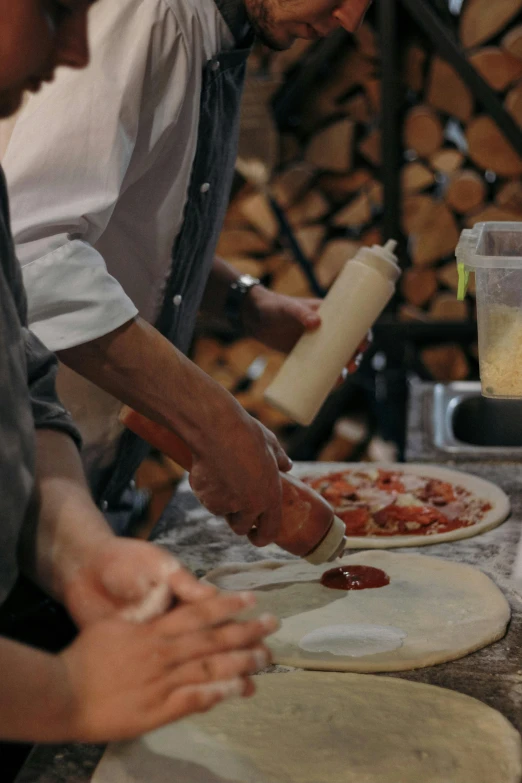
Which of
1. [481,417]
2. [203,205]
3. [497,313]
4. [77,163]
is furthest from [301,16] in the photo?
[481,417]

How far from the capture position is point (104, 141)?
140cm

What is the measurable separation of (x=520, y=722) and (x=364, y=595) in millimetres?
462

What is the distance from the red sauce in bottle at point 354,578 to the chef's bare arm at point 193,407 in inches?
14.4

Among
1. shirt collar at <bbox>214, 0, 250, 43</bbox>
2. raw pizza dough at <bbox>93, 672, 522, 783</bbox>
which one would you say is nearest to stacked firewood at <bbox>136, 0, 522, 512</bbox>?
shirt collar at <bbox>214, 0, 250, 43</bbox>

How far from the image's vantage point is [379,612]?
1513mm

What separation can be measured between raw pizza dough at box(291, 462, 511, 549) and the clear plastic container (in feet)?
1.67

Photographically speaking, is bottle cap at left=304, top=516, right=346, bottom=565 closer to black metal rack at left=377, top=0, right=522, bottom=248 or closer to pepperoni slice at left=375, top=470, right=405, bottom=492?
pepperoni slice at left=375, top=470, right=405, bottom=492

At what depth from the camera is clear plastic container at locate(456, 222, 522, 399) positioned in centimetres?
138

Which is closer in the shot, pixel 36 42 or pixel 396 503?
pixel 36 42

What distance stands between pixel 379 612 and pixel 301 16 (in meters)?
1.06

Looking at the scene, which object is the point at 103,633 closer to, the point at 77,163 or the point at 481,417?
the point at 77,163

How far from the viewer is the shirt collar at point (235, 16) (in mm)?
1622

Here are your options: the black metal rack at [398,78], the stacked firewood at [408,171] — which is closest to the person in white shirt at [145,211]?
the black metal rack at [398,78]

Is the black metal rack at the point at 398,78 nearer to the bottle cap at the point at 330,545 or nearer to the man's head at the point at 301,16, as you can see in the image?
the man's head at the point at 301,16
